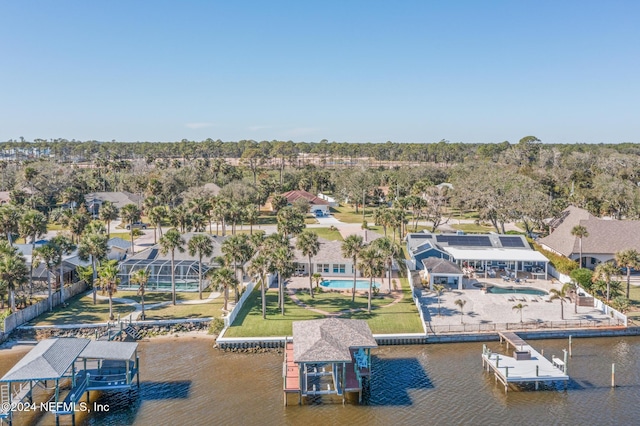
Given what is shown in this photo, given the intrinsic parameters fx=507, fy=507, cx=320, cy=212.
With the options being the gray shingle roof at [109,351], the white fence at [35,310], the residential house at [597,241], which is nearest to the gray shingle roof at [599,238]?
the residential house at [597,241]

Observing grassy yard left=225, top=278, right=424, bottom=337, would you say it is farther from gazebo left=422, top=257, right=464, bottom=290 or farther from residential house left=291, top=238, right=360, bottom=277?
residential house left=291, top=238, right=360, bottom=277

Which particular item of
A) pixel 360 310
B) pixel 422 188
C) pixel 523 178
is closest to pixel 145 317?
pixel 360 310

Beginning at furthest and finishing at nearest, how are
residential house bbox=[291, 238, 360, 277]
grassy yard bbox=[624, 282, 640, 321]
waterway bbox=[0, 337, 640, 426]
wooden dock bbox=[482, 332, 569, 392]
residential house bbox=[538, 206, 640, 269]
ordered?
residential house bbox=[538, 206, 640, 269] < residential house bbox=[291, 238, 360, 277] < grassy yard bbox=[624, 282, 640, 321] < wooden dock bbox=[482, 332, 569, 392] < waterway bbox=[0, 337, 640, 426]

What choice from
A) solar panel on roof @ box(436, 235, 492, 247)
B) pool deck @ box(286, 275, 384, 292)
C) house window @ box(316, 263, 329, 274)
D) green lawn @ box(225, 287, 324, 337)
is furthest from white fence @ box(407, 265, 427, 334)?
solar panel on roof @ box(436, 235, 492, 247)

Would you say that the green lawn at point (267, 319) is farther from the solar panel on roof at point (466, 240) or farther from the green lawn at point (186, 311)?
the solar panel on roof at point (466, 240)

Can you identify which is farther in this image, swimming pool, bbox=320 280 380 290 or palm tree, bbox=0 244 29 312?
swimming pool, bbox=320 280 380 290

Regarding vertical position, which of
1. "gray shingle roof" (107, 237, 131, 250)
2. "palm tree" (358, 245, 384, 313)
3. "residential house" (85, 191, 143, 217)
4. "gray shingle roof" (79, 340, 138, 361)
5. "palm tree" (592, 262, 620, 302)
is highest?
"residential house" (85, 191, 143, 217)

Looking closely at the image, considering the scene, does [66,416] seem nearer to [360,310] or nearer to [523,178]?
[360,310]

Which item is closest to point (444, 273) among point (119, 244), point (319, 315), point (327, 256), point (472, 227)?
point (327, 256)

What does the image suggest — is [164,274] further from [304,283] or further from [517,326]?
[517,326]
